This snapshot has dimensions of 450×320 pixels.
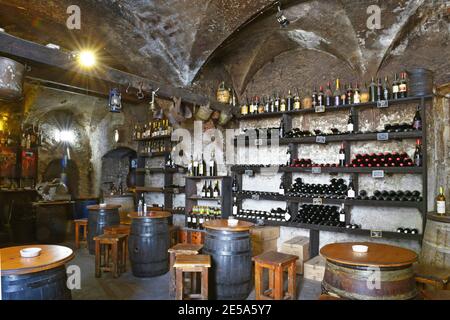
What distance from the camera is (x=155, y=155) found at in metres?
7.79

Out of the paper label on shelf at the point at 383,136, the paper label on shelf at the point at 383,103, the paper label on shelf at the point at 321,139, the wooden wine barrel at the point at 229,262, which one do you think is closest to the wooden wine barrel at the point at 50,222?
the wooden wine barrel at the point at 229,262

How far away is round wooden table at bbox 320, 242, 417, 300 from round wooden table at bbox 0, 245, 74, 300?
2.24m

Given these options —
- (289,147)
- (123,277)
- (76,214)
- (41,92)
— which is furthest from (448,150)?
(41,92)

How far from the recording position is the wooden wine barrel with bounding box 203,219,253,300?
3623mm

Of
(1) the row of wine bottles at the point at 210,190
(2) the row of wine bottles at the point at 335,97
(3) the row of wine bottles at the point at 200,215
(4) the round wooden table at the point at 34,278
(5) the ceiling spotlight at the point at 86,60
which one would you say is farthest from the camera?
(1) the row of wine bottles at the point at 210,190

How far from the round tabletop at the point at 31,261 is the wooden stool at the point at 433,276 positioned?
11.3 feet

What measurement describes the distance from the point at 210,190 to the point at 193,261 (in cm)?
297

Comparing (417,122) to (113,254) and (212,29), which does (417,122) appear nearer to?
(212,29)

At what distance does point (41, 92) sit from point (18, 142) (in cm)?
150

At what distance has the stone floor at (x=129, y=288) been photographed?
12.8 ft

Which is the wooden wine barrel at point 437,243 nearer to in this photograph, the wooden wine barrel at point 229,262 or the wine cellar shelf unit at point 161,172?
the wooden wine barrel at point 229,262

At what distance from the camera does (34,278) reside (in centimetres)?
231

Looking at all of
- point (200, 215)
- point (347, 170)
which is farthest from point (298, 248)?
point (200, 215)

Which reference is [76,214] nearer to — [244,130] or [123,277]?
[123,277]
